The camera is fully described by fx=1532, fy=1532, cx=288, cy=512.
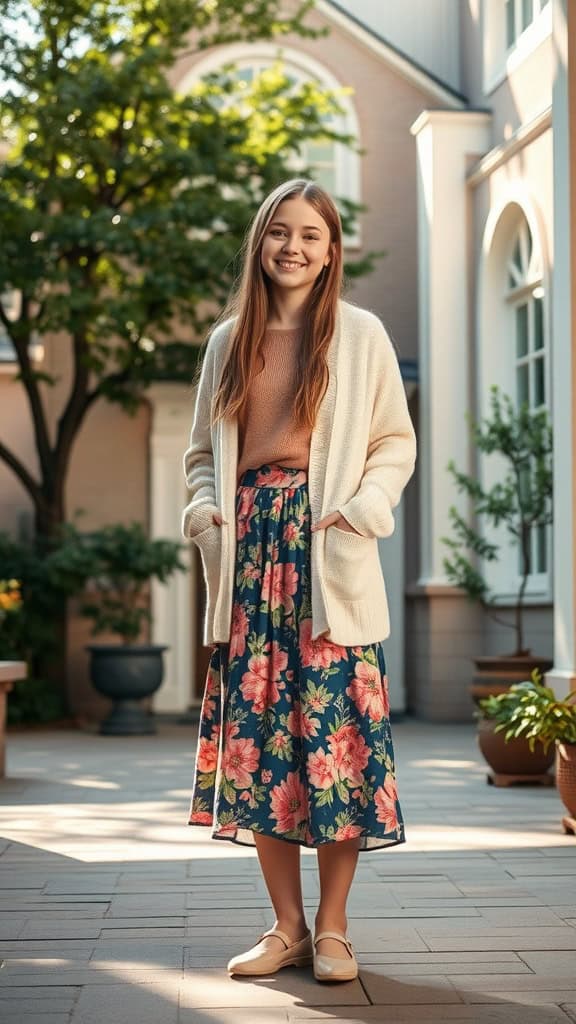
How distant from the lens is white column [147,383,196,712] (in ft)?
46.3

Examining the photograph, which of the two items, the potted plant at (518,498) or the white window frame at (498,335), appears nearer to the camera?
the potted plant at (518,498)

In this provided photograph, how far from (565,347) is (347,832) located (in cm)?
425

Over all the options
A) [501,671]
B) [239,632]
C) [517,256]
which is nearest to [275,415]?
[239,632]

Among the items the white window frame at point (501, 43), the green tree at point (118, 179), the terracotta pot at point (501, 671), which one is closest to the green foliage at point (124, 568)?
the green tree at point (118, 179)

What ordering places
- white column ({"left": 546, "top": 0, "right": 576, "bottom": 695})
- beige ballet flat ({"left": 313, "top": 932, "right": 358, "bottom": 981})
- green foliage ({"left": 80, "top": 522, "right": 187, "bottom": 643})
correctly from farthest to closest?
green foliage ({"left": 80, "top": 522, "right": 187, "bottom": 643})
white column ({"left": 546, "top": 0, "right": 576, "bottom": 695})
beige ballet flat ({"left": 313, "top": 932, "right": 358, "bottom": 981})

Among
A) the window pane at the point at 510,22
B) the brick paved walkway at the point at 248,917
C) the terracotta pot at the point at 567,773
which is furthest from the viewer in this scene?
the window pane at the point at 510,22

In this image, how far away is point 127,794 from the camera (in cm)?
773

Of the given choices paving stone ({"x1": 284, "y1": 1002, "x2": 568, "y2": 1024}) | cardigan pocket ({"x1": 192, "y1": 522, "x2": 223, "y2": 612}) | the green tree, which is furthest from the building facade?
paving stone ({"x1": 284, "y1": 1002, "x2": 568, "y2": 1024})

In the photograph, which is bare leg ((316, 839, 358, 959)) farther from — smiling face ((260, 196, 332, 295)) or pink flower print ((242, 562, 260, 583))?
smiling face ((260, 196, 332, 295))

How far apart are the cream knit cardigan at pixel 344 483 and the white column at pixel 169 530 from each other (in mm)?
10367

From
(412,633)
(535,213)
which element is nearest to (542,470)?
(535,213)

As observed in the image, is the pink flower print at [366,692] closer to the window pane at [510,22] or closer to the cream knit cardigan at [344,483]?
the cream knit cardigan at [344,483]

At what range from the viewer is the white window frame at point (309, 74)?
1477cm

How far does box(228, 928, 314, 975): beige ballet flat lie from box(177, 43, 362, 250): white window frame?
11.7 meters
